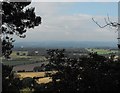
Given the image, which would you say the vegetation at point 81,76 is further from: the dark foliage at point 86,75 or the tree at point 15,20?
the tree at point 15,20

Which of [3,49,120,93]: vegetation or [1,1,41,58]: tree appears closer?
[3,49,120,93]: vegetation

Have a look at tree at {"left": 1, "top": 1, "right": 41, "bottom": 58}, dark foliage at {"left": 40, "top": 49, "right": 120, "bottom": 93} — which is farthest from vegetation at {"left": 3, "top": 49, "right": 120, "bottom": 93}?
tree at {"left": 1, "top": 1, "right": 41, "bottom": 58}

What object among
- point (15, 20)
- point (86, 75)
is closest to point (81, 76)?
point (86, 75)

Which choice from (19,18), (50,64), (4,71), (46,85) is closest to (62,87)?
(46,85)

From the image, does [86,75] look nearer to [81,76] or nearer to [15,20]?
[81,76]

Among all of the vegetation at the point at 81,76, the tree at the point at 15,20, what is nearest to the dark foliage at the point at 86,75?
the vegetation at the point at 81,76

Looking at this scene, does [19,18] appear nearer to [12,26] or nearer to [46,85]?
[12,26]

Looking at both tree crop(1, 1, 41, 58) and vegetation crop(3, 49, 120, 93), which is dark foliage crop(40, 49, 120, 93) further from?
tree crop(1, 1, 41, 58)

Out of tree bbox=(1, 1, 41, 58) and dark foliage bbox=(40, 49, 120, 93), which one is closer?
dark foliage bbox=(40, 49, 120, 93)
